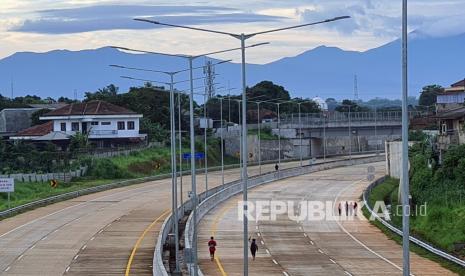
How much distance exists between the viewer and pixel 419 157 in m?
80.2

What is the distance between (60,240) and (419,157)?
126ft

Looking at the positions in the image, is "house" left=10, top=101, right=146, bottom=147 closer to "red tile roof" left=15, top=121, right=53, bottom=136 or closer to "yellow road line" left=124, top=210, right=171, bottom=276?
"red tile roof" left=15, top=121, right=53, bottom=136

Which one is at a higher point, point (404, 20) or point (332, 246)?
point (404, 20)

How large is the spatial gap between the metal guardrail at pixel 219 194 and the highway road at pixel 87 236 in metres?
0.85

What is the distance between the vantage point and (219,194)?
77.7 metres

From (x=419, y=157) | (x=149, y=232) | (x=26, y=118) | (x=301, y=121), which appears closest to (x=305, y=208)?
(x=419, y=157)

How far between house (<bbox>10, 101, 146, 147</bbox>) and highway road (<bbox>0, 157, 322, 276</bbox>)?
1345 inches

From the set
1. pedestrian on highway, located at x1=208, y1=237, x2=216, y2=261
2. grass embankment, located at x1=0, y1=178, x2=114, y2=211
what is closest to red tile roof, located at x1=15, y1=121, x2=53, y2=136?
grass embankment, located at x1=0, y1=178, x2=114, y2=211

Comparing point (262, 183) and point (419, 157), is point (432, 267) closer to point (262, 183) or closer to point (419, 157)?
point (419, 157)

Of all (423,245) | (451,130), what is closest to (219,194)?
(451,130)

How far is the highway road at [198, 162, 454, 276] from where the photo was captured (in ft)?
136

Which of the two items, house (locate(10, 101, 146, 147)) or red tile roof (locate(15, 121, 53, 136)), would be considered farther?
house (locate(10, 101, 146, 147))

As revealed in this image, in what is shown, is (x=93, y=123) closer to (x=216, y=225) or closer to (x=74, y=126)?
(x=74, y=126)

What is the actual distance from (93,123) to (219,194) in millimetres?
44088
